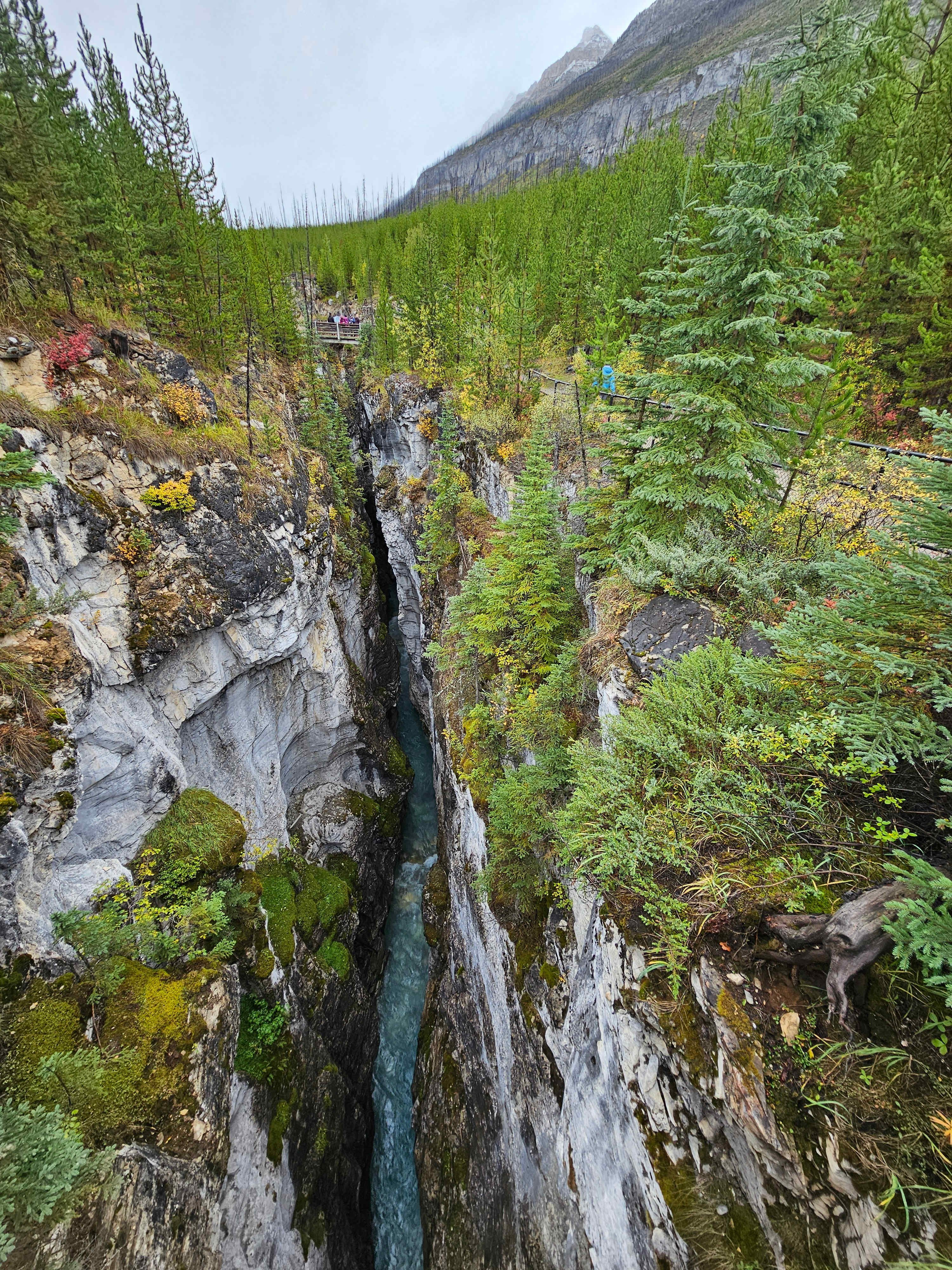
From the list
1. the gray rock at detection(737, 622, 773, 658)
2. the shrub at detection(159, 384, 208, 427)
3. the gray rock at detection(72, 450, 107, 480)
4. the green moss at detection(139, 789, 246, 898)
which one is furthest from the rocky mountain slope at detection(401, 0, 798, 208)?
the green moss at detection(139, 789, 246, 898)

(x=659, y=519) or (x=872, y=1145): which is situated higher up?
(x=659, y=519)

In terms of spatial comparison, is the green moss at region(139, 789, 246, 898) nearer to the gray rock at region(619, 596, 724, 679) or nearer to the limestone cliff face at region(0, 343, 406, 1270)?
the limestone cliff face at region(0, 343, 406, 1270)

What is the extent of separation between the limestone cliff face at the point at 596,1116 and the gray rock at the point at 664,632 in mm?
741

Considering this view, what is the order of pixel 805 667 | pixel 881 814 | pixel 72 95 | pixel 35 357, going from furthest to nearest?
pixel 72 95 → pixel 35 357 → pixel 805 667 → pixel 881 814

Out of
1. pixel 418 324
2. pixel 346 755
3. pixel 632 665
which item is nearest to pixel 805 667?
pixel 632 665

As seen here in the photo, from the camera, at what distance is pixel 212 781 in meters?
14.7

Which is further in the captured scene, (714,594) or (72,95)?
(72,95)

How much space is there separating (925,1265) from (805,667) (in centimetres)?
372

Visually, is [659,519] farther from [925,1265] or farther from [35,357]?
[35,357]

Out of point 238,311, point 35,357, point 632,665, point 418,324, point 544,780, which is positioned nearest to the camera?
point 632,665

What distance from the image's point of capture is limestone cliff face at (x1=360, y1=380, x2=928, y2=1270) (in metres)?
3.82

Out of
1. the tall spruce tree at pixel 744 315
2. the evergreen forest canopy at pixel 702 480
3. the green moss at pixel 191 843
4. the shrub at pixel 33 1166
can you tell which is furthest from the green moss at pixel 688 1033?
the green moss at pixel 191 843

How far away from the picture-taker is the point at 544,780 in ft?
29.6

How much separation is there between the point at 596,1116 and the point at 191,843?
36.0 feet
